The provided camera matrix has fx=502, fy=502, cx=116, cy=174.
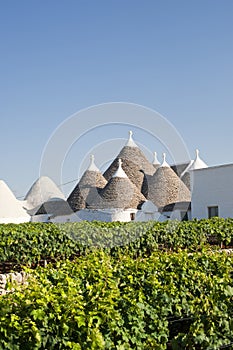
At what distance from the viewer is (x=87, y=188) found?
120 feet

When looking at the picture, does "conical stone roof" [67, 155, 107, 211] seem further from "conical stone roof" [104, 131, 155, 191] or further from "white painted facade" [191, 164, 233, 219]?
"white painted facade" [191, 164, 233, 219]

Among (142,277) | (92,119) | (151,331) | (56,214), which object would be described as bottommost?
(151,331)

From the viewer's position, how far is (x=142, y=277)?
5.32 m

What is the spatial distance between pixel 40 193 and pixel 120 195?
Answer: 14.1 metres

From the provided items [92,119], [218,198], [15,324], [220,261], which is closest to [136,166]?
[218,198]

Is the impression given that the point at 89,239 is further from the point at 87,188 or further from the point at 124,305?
the point at 87,188

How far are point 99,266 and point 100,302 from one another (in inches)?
46.3

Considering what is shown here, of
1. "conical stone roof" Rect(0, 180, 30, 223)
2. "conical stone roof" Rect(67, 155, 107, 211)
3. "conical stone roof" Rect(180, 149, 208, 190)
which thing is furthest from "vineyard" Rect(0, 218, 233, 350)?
"conical stone roof" Rect(0, 180, 30, 223)

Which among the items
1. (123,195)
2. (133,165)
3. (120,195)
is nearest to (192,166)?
(133,165)

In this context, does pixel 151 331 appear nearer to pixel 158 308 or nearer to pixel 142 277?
pixel 158 308

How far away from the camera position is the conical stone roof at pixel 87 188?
1359 inches

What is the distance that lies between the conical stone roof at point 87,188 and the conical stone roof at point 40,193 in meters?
2.15

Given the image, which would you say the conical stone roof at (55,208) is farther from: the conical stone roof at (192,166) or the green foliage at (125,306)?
the green foliage at (125,306)

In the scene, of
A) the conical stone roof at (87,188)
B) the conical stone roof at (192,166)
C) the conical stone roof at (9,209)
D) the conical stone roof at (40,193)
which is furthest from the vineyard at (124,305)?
the conical stone roof at (40,193)
